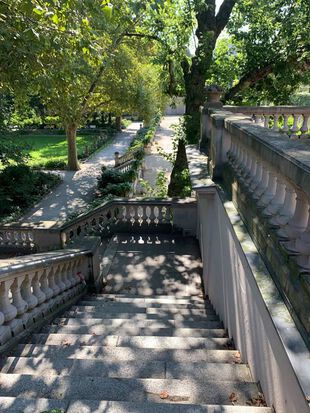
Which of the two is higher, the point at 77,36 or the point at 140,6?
the point at 140,6

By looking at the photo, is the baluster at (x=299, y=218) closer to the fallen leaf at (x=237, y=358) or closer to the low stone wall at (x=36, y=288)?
the fallen leaf at (x=237, y=358)

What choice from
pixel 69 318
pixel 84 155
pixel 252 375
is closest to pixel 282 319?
pixel 252 375

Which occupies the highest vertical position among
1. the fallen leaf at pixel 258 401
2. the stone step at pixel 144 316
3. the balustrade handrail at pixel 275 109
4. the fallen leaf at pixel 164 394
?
the balustrade handrail at pixel 275 109

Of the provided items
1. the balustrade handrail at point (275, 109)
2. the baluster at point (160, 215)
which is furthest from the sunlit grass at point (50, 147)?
the balustrade handrail at point (275, 109)

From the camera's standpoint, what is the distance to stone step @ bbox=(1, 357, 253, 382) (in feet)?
10.4

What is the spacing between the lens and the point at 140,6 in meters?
7.92

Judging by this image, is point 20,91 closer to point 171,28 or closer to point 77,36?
point 77,36

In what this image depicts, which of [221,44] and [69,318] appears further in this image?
[221,44]

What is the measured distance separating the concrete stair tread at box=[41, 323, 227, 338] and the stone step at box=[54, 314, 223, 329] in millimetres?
99

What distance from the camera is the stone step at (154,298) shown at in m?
6.27

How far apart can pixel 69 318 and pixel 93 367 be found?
6.15ft

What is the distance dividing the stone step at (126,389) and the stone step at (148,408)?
23cm

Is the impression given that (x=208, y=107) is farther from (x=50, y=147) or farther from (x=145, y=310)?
(x=50, y=147)

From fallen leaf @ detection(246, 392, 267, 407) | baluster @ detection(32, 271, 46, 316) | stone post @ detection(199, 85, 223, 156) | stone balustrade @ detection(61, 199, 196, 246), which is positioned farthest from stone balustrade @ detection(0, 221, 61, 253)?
fallen leaf @ detection(246, 392, 267, 407)
